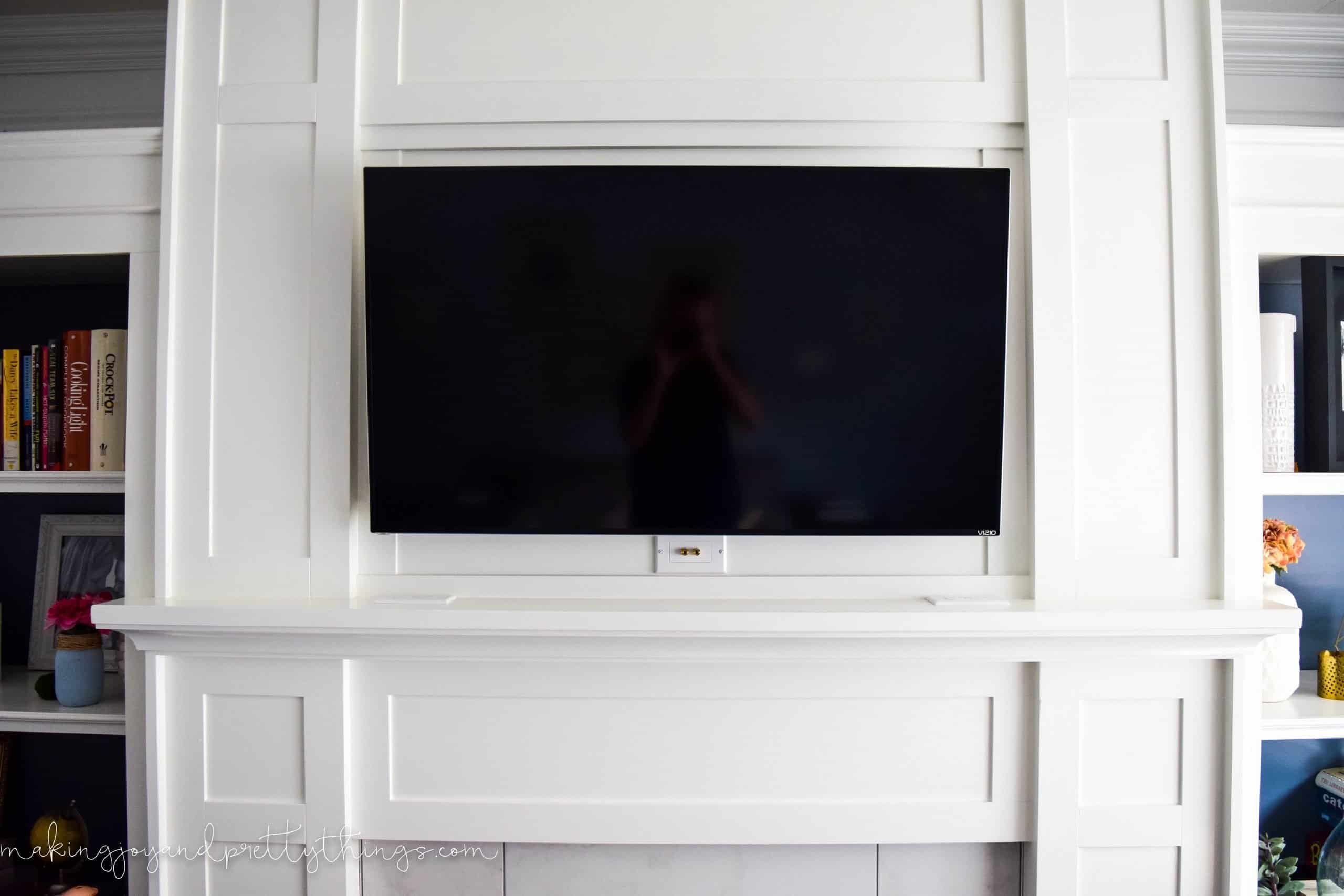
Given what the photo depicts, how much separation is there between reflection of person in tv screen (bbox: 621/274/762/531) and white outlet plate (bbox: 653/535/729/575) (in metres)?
0.09

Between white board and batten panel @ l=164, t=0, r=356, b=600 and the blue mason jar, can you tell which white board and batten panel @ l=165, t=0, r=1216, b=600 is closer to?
white board and batten panel @ l=164, t=0, r=356, b=600

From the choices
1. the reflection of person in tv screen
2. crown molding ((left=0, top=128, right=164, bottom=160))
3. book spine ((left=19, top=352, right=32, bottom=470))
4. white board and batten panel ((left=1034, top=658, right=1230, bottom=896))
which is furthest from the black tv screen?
book spine ((left=19, top=352, right=32, bottom=470))

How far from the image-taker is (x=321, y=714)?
1628 millimetres

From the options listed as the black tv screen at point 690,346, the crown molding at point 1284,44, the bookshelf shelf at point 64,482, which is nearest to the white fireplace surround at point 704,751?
the black tv screen at point 690,346

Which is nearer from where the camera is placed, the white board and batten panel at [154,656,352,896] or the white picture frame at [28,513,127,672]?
the white board and batten panel at [154,656,352,896]

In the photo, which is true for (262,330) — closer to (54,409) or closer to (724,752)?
(54,409)

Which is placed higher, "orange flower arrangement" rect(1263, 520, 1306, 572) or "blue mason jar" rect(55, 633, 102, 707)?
"orange flower arrangement" rect(1263, 520, 1306, 572)

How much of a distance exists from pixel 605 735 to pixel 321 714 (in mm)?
597

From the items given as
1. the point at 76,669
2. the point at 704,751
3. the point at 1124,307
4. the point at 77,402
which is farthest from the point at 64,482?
the point at 1124,307

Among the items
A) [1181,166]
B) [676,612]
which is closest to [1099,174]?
[1181,166]

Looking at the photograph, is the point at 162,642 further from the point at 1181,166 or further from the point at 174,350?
the point at 1181,166

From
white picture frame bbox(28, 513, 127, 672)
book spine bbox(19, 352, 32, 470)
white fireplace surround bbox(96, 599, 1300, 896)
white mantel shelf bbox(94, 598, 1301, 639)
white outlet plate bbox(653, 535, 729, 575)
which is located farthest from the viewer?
white picture frame bbox(28, 513, 127, 672)

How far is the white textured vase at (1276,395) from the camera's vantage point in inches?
68.6

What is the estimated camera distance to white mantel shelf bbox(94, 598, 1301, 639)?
4.96 feet
